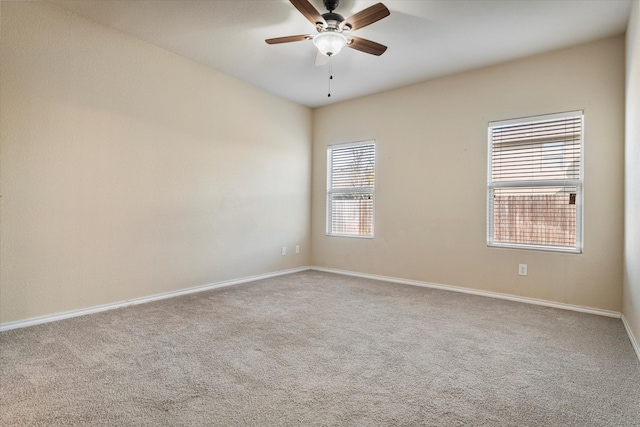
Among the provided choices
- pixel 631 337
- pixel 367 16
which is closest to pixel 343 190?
pixel 367 16

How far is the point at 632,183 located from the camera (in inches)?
101

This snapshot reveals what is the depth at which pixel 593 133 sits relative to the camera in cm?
323

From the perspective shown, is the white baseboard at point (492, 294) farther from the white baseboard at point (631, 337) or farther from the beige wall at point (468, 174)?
the white baseboard at point (631, 337)

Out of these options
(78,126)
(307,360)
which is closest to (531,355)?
(307,360)

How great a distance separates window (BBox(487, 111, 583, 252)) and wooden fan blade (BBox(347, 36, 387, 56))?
174 cm

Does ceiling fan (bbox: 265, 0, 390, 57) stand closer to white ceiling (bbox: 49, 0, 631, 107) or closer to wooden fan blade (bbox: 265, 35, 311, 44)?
wooden fan blade (bbox: 265, 35, 311, 44)

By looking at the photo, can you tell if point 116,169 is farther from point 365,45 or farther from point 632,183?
point 632,183

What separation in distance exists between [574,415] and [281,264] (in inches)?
152

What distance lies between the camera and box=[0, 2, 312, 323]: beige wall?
268 cm

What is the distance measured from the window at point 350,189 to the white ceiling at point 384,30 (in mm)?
1233

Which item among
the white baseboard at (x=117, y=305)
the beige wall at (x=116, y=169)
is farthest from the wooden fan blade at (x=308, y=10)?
the white baseboard at (x=117, y=305)

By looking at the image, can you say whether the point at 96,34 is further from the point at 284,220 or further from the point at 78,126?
the point at 284,220

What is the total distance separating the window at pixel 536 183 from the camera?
338cm

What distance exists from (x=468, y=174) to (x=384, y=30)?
74.7 inches
